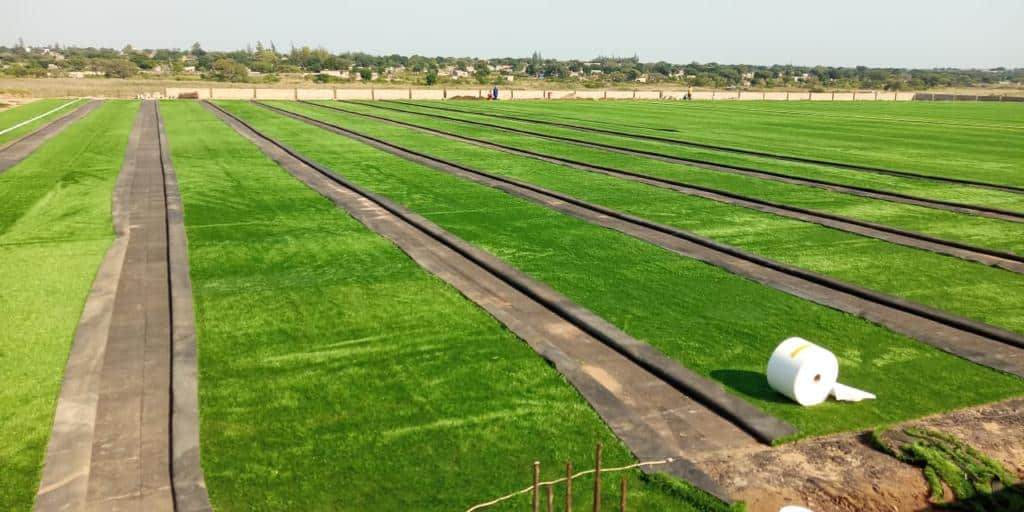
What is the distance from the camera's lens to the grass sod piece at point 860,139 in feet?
76.1

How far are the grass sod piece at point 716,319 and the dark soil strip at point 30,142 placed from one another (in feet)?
47.3

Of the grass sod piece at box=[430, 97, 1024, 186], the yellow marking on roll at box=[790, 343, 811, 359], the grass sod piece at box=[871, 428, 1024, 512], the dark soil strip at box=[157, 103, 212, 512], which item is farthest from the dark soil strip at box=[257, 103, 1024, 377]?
the grass sod piece at box=[430, 97, 1024, 186]

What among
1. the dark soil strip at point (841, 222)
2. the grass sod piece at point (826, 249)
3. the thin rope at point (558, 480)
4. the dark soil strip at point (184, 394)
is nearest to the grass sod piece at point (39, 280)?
the dark soil strip at point (184, 394)

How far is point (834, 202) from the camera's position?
16.1 meters

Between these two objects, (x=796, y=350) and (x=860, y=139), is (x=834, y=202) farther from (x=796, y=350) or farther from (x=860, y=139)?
(x=860, y=139)

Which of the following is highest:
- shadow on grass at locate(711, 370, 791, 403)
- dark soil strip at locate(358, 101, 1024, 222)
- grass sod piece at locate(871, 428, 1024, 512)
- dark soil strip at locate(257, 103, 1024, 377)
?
dark soil strip at locate(358, 101, 1024, 222)

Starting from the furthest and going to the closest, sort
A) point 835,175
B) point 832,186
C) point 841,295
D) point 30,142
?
point 30,142, point 835,175, point 832,186, point 841,295

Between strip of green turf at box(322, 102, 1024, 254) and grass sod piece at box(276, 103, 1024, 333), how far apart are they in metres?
1.68

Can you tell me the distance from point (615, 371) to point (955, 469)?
2.93 metres

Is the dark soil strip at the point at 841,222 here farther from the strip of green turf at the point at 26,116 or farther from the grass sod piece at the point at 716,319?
the strip of green turf at the point at 26,116

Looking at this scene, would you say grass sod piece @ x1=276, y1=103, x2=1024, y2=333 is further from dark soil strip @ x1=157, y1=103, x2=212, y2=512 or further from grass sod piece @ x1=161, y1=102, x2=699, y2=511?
dark soil strip @ x1=157, y1=103, x2=212, y2=512

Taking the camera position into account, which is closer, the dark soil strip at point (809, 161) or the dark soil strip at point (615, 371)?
the dark soil strip at point (615, 371)

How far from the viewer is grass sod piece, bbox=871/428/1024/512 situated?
5.09 m

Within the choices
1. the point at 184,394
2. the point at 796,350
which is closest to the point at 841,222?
the point at 796,350
